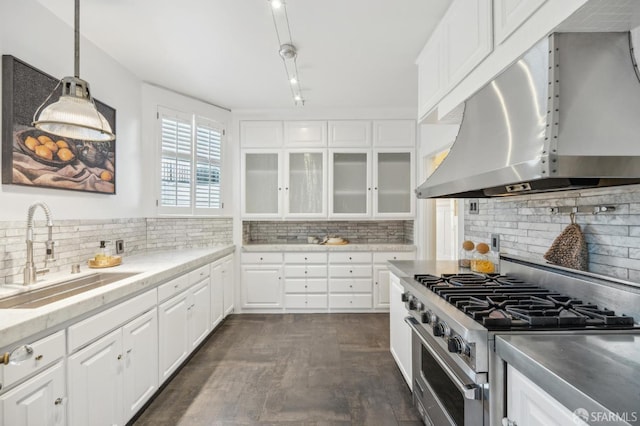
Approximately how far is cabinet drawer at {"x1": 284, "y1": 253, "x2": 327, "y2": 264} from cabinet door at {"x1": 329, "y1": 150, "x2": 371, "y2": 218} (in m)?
0.58

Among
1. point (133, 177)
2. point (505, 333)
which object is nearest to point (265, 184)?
point (133, 177)

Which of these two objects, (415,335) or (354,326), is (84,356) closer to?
(415,335)

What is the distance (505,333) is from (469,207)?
1.64 meters

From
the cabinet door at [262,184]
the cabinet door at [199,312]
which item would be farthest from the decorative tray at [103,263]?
the cabinet door at [262,184]

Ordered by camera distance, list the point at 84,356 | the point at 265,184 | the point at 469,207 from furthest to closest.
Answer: the point at 265,184, the point at 469,207, the point at 84,356

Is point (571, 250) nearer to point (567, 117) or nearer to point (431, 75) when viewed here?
point (567, 117)

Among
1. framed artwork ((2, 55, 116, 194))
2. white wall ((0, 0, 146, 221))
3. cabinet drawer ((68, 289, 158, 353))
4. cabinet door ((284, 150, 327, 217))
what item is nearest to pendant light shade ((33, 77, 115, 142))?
framed artwork ((2, 55, 116, 194))

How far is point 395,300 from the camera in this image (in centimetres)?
241

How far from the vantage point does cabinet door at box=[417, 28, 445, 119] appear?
201cm

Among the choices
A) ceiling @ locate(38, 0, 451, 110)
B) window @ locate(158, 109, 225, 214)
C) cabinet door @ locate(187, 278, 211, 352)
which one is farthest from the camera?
window @ locate(158, 109, 225, 214)

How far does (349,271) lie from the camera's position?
12.6 feet

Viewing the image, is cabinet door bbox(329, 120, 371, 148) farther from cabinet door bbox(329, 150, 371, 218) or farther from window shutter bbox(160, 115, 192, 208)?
window shutter bbox(160, 115, 192, 208)

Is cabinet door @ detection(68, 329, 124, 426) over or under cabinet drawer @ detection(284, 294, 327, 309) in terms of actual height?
over

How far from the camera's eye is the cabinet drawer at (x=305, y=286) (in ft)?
12.6
